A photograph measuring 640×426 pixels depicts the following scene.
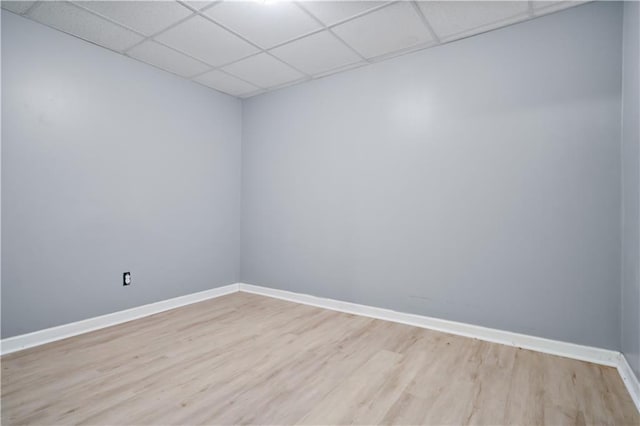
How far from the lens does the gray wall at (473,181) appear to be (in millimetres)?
2338

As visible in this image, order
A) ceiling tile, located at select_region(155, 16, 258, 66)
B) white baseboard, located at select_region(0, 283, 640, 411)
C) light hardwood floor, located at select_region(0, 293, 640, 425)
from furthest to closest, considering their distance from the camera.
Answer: ceiling tile, located at select_region(155, 16, 258, 66), white baseboard, located at select_region(0, 283, 640, 411), light hardwood floor, located at select_region(0, 293, 640, 425)

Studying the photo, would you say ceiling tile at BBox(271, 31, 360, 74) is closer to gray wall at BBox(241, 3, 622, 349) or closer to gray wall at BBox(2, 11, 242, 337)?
gray wall at BBox(241, 3, 622, 349)

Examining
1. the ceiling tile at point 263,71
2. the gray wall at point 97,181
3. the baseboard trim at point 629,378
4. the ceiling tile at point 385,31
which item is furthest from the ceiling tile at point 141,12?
the baseboard trim at point 629,378

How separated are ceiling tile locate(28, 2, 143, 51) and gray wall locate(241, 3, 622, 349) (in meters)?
1.79

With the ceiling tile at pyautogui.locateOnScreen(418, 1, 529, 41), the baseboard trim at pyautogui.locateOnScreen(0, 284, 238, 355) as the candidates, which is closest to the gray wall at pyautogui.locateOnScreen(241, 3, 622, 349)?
the ceiling tile at pyautogui.locateOnScreen(418, 1, 529, 41)

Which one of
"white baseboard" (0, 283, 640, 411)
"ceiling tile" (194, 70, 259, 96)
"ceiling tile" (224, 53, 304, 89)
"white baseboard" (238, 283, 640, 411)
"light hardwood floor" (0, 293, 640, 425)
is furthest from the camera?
"ceiling tile" (194, 70, 259, 96)

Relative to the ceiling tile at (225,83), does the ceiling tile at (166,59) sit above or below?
below

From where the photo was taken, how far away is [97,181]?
9.66ft

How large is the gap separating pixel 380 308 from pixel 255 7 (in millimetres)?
2898

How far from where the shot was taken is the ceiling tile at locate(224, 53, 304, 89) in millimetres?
3271

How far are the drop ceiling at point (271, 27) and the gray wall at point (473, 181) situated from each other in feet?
0.88

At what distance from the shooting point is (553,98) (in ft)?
8.09

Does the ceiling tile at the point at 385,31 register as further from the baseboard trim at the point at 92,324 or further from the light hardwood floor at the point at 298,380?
the baseboard trim at the point at 92,324

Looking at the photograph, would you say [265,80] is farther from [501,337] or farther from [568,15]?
[501,337]
